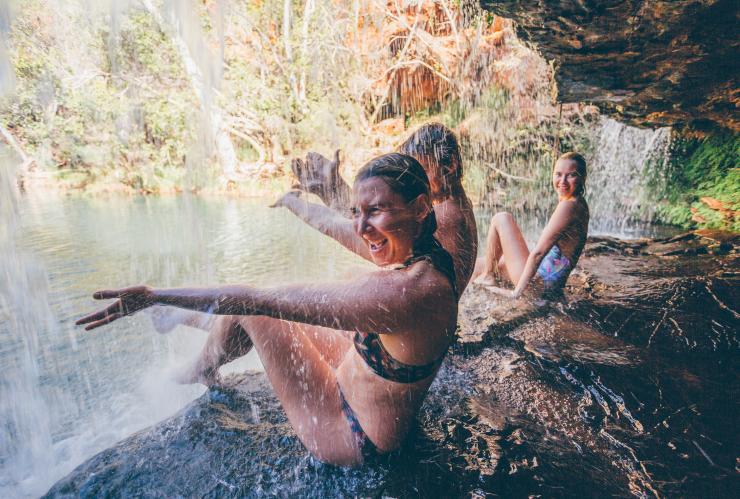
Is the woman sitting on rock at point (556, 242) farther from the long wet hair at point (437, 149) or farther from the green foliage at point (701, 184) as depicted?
the green foliage at point (701, 184)

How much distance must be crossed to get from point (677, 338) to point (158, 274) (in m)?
5.72

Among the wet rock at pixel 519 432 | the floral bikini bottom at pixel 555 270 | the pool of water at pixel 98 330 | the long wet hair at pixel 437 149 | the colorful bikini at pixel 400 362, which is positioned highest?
the long wet hair at pixel 437 149

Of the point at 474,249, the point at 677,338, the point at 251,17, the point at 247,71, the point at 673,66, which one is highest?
the point at 251,17

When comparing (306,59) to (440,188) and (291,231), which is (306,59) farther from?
(440,188)

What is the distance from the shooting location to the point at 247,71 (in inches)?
632

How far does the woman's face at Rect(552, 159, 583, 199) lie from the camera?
9.96ft

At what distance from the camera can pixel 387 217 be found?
4.13 ft

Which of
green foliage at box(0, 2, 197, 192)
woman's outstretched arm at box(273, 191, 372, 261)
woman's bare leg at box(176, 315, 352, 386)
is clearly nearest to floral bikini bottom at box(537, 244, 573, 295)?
woman's outstretched arm at box(273, 191, 372, 261)

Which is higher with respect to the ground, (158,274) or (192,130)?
(192,130)

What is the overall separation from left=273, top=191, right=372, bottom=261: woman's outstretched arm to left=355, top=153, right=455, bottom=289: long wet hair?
3.20ft

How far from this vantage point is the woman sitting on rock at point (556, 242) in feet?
10.00

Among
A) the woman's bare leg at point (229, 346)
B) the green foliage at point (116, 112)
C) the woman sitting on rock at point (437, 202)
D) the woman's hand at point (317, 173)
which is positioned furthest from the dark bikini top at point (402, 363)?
the green foliage at point (116, 112)

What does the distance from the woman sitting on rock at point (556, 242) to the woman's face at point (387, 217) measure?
2.18 metres

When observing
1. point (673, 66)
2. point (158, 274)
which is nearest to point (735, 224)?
point (673, 66)
